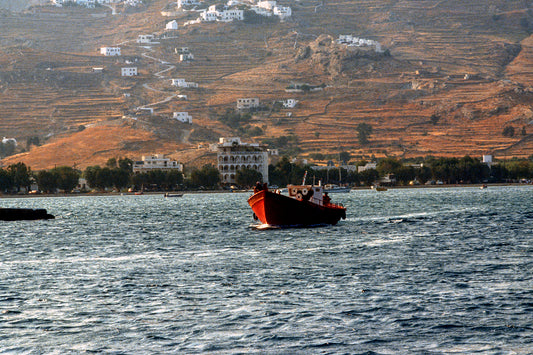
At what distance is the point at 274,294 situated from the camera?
41.9 m

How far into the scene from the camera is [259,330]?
33344 millimetres

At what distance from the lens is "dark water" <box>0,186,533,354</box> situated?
31.7 meters

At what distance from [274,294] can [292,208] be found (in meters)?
43.7

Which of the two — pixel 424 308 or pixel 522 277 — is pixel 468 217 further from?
pixel 424 308

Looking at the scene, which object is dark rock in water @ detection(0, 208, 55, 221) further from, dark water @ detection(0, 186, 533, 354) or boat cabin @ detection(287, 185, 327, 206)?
boat cabin @ detection(287, 185, 327, 206)

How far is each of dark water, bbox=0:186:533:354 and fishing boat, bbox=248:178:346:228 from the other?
550 centimetres

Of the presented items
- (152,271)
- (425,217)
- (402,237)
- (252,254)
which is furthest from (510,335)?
(425,217)

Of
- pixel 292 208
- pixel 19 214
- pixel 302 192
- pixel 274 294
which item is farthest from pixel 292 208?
pixel 19 214

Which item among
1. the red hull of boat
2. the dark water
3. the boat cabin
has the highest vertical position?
the boat cabin

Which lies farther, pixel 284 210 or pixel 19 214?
pixel 19 214

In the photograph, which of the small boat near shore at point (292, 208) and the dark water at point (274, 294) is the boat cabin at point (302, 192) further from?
the dark water at point (274, 294)

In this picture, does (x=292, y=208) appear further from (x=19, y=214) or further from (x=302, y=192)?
(x=19, y=214)

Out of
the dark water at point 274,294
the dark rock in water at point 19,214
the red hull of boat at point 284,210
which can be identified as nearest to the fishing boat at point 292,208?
the red hull of boat at point 284,210

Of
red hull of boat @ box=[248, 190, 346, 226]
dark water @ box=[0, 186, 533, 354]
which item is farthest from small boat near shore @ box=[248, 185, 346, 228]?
dark water @ box=[0, 186, 533, 354]
